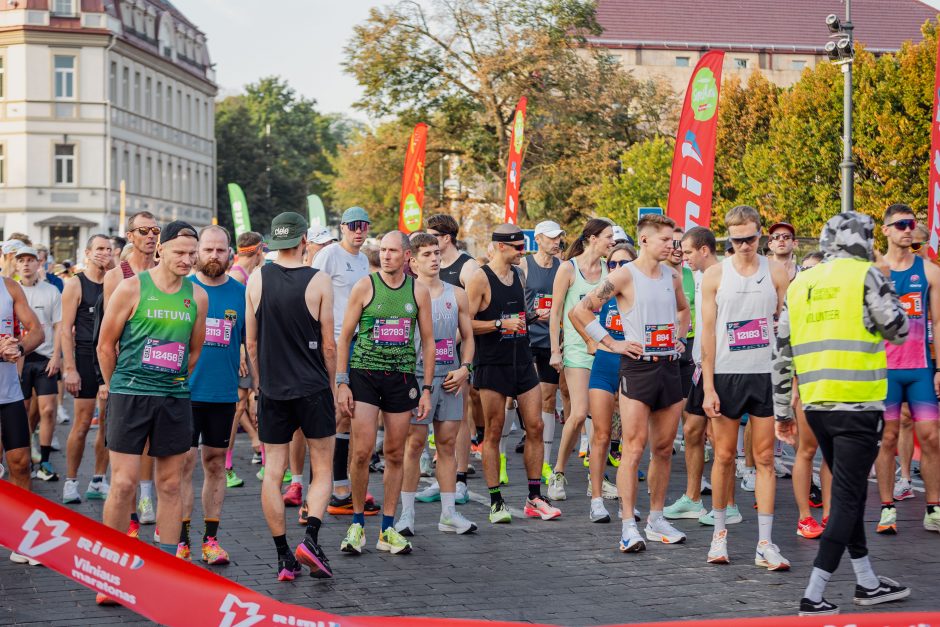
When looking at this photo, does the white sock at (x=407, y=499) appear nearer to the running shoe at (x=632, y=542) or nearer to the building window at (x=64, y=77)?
the running shoe at (x=632, y=542)

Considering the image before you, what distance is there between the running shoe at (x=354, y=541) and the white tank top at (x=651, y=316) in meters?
2.17

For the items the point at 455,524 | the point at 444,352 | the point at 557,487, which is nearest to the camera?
the point at 455,524

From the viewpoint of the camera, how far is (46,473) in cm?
1143


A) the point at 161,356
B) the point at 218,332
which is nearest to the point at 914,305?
the point at 218,332

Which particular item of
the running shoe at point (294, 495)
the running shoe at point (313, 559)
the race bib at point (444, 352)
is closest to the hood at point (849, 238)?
the race bib at point (444, 352)

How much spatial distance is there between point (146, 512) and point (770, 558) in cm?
444

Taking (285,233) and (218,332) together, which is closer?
(285,233)

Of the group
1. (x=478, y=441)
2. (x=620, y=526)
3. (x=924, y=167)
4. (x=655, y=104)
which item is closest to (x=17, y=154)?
(x=655, y=104)

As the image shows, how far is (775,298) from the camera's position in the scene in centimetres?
787

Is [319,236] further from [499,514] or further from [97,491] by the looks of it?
[499,514]

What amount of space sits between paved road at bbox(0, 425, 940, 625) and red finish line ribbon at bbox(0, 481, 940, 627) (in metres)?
0.61

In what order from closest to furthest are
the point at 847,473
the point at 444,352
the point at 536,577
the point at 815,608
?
the point at 815,608 < the point at 847,473 < the point at 536,577 < the point at 444,352

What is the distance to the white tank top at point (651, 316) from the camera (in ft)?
27.1

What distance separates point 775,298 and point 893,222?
125cm
